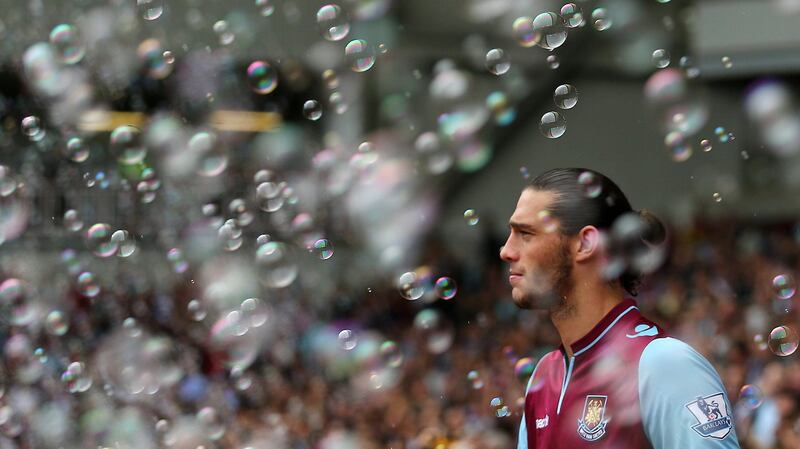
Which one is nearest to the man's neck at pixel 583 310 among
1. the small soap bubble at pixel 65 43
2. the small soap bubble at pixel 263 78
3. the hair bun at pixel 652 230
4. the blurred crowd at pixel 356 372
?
the hair bun at pixel 652 230

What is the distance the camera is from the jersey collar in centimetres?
184

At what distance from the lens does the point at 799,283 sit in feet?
19.8

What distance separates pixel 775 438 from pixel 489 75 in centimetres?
718

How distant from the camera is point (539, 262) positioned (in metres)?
1.84

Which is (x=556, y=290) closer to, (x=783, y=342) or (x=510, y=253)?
(x=510, y=253)

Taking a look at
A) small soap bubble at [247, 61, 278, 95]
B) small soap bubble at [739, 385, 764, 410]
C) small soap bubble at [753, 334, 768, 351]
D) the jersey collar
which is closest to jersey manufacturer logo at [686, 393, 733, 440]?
the jersey collar

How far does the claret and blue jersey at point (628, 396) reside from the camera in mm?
1590

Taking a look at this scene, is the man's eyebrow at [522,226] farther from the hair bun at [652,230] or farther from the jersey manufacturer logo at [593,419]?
the jersey manufacturer logo at [593,419]

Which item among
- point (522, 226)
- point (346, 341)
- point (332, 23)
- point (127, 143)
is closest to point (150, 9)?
point (127, 143)

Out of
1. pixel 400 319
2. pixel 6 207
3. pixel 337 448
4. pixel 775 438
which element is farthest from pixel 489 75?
pixel 775 438

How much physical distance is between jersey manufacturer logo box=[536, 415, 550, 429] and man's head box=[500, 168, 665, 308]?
0.21m

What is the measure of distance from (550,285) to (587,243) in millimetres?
99

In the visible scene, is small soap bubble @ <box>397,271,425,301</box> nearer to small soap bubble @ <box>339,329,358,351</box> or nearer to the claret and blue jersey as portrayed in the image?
small soap bubble @ <box>339,329,358,351</box>

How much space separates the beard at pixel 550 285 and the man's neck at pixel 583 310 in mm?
29
